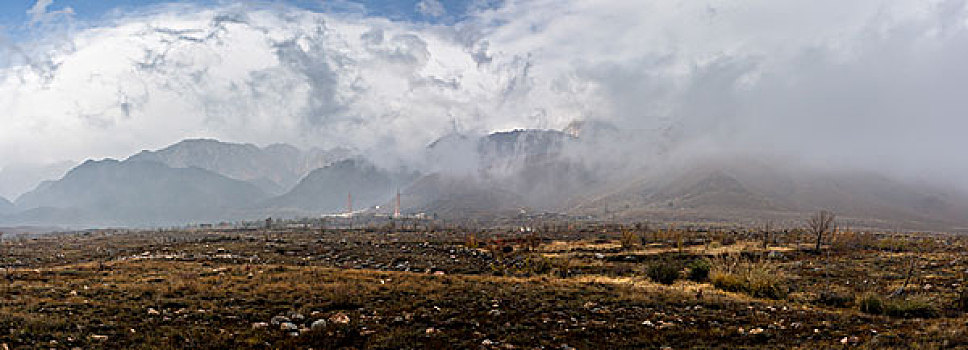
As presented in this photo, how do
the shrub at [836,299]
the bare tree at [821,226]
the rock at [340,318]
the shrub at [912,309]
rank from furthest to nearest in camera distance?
1. the bare tree at [821,226]
2. the shrub at [836,299]
3. the shrub at [912,309]
4. the rock at [340,318]

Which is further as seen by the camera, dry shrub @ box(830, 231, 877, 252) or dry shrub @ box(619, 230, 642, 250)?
dry shrub @ box(619, 230, 642, 250)

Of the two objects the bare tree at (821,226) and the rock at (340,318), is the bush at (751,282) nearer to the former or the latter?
the rock at (340,318)

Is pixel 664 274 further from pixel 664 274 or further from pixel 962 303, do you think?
pixel 962 303

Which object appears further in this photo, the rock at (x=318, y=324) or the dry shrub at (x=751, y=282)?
the dry shrub at (x=751, y=282)

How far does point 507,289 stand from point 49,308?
1499 cm

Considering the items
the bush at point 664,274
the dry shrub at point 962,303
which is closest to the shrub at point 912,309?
the dry shrub at point 962,303

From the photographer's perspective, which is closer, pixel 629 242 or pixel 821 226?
pixel 821 226

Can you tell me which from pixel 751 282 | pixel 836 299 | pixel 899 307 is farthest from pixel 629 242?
pixel 899 307

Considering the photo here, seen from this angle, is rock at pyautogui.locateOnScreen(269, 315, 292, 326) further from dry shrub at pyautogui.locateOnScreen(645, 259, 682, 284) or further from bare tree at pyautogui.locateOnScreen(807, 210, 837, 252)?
bare tree at pyautogui.locateOnScreen(807, 210, 837, 252)

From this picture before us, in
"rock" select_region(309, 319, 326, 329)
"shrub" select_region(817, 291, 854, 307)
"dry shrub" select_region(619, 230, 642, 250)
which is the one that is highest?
"rock" select_region(309, 319, 326, 329)

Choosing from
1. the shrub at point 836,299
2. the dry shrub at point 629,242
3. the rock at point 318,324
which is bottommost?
the dry shrub at point 629,242

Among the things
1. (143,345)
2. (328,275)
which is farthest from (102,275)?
(143,345)

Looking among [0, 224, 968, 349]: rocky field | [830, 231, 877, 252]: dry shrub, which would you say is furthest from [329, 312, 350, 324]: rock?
[830, 231, 877, 252]: dry shrub

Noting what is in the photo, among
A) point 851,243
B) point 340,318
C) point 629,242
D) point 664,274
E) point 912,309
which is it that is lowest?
point 629,242
